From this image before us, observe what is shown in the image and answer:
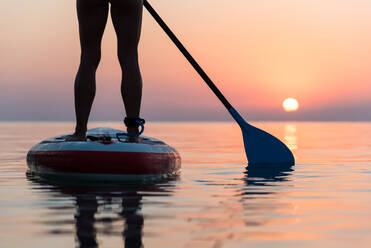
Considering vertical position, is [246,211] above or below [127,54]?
below

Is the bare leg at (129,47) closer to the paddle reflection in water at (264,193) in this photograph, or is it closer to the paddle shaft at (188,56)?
the paddle reflection in water at (264,193)

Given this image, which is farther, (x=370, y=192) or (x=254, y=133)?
(x=254, y=133)

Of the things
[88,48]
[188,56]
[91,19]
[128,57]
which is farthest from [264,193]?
[188,56]

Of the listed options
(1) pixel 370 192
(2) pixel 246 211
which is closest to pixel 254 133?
(1) pixel 370 192

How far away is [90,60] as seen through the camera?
288 inches

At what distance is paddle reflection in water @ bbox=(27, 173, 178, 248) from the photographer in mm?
4022

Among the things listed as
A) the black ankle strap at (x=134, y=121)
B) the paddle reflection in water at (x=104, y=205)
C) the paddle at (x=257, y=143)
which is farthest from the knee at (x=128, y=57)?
the paddle at (x=257, y=143)

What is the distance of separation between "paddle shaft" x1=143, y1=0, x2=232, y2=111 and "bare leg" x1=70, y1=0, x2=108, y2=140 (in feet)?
A: 7.43

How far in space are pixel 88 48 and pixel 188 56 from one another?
119 inches

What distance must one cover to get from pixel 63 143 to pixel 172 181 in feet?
4.41

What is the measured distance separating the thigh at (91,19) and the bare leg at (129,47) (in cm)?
12

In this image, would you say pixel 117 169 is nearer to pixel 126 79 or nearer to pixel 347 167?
pixel 126 79

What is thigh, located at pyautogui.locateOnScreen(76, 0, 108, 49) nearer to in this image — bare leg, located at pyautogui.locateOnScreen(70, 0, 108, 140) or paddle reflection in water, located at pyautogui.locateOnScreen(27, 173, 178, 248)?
bare leg, located at pyautogui.locateOnScreen(70, 0, 108, 140)

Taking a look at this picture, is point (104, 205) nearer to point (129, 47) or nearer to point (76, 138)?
point (76, 138)
